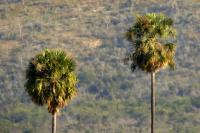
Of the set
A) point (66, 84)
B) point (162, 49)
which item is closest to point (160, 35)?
point (162, 49)

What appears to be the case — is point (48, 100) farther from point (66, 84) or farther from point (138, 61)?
point (138, 61)

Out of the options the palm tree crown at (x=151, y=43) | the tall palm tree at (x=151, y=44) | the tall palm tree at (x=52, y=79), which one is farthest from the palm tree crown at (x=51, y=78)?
the palm tree crown at (x=151, y=43)

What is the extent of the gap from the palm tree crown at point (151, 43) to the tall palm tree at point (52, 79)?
658 centimetres

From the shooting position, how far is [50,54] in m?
90.6

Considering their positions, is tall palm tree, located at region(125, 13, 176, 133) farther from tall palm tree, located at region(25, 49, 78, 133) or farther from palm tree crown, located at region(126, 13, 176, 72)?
tall palm tree, located at region(25, 49, 78, 133)

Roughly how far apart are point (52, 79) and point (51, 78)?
132mm

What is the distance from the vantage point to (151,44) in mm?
93000

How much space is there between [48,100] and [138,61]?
989 centimetres

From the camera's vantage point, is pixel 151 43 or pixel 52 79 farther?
pixel 151 43

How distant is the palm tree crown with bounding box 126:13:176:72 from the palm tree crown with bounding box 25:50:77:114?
21.6 ft

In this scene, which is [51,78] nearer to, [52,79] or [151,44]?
[52,79]

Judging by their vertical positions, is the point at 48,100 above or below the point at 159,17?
below

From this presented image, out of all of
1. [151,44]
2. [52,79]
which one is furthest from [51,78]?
[151,44]

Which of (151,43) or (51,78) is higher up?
(151,43)
